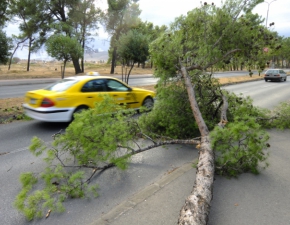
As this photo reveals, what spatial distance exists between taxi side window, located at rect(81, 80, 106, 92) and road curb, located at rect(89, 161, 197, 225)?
4.06 meters

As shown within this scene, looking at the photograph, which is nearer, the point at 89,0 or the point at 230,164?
the point at 230,164

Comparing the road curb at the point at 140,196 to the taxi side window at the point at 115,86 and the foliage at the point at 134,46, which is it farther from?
the foliage at the point at 134,46

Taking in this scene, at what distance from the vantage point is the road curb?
9.40ft

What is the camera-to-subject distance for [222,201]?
3236 mm

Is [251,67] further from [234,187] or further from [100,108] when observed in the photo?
[100,108]

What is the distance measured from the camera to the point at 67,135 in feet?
13.0

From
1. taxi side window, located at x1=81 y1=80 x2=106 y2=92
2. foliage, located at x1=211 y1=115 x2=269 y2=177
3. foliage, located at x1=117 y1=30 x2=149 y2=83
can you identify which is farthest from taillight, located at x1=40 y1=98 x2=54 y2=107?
foliage, located at x1=117 y1=30 x2=149 y2=83

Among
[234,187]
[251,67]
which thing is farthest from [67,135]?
[251,67]

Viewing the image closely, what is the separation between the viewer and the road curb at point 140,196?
2.87 meters

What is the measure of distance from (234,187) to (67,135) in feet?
9.06

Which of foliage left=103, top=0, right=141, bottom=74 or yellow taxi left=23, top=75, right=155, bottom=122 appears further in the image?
foliage left=103, top=0, right=141, bottom=74

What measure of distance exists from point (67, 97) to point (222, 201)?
496 cm

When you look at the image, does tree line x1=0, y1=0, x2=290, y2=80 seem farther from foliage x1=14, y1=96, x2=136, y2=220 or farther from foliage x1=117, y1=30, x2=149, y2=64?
foliage x1=14, y1=96, x2=136, y2=220

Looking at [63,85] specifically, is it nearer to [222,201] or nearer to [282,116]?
[222,201]
